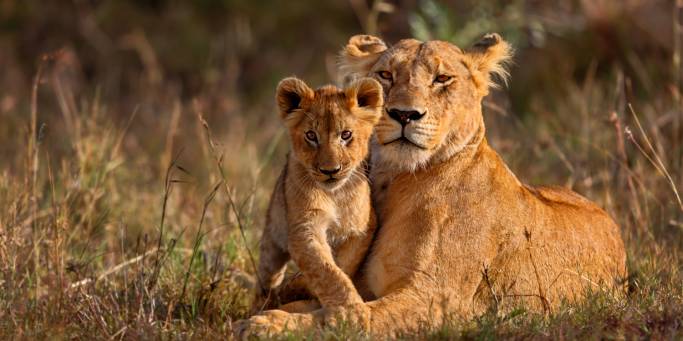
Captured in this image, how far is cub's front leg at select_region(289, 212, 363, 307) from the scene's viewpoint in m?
5.56

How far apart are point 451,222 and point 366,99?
815 mm

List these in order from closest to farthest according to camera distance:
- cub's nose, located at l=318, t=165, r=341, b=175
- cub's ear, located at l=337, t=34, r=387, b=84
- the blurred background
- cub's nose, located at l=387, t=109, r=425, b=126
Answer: cub's nose, located at l=318, t=165, r=341, b=175 < cub's nose, located at l=387, t=109, r=425, b=126 < cub's ear, located at l=337, t=34, r=387, b=84 < the blurred background

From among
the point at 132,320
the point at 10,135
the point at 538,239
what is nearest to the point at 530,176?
the point at 538,239

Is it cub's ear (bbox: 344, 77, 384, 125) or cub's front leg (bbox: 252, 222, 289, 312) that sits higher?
cub's ear (bbox: 344, 77, 384, 125)

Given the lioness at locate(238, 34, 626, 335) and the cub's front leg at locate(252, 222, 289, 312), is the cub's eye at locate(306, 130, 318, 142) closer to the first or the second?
the lioness at locate(238, 34, 626, 335)

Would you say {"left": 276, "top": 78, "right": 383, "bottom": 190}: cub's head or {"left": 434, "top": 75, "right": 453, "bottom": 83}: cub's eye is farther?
{"left": 434, "top": 75, "right": 453, "bottom": 83}: cub's eye

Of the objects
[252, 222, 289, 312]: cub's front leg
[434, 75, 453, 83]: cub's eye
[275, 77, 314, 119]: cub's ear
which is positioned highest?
[275, 77, 314, 119]: cub's ear

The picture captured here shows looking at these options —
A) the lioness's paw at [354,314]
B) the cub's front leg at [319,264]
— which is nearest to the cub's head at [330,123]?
the cub's front leg at [319,264]

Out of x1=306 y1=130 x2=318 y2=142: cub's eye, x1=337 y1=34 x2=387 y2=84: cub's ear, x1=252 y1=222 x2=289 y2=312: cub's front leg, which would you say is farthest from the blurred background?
x1=337 y1=34 x2=387 y2=84: cub's ear

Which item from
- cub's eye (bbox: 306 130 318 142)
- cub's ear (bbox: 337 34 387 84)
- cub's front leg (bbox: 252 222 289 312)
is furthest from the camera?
cub's ear (bbox: 337 34 387 84)

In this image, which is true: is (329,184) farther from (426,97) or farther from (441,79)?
(441,79)

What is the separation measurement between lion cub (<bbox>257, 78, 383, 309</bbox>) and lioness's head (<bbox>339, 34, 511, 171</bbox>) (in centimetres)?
16

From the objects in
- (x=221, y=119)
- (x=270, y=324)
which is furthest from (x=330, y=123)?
(x=221, y=119)

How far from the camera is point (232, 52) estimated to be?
51.9 ft
